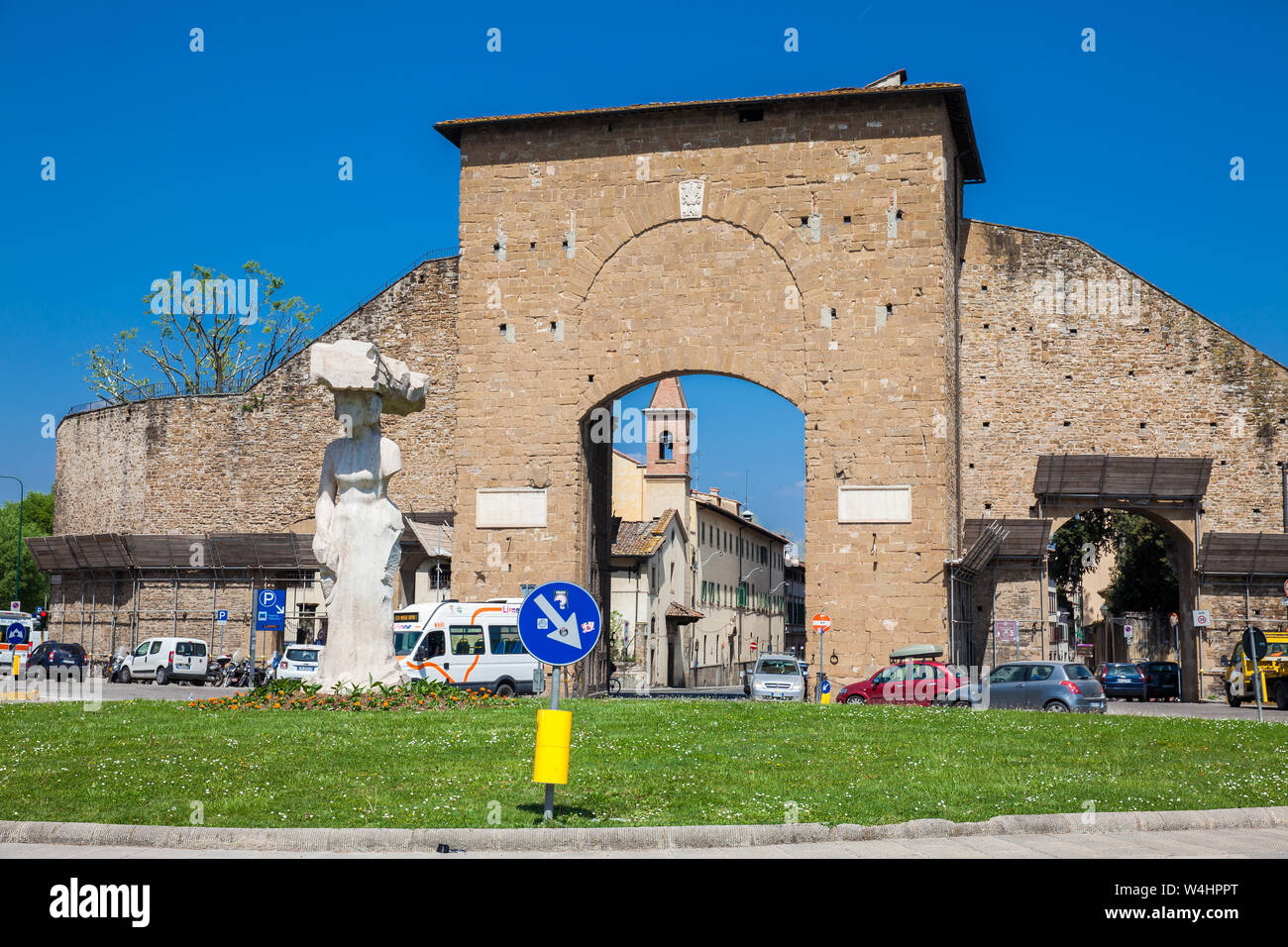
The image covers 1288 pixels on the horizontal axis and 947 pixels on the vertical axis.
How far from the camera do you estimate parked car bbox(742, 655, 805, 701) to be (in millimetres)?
29156

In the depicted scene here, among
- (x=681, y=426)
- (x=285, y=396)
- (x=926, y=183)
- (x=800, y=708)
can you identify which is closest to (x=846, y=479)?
(x=926, y=183)

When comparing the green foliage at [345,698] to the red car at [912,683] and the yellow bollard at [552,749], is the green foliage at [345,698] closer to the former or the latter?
the yellow bollard at [552,749]

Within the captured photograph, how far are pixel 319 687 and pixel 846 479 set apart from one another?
14.1 meters

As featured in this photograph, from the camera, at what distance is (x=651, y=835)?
8711mm

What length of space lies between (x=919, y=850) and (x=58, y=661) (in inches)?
1379

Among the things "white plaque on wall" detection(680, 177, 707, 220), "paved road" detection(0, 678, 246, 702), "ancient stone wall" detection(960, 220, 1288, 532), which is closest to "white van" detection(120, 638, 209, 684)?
"paved road" detection(0, 678, 246, 702)

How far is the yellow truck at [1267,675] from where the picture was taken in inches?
1138

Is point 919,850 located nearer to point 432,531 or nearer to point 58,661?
point 432,531

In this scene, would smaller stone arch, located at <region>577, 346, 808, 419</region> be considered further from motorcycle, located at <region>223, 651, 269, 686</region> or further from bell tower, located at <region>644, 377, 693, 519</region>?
bell tower, located at <region>644, 377, 693, 519</region>

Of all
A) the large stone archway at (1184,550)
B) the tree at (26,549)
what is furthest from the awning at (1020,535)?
the tree at (26,549)

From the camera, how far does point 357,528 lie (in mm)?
17375

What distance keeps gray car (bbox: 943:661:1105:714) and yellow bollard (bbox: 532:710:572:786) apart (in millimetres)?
14485

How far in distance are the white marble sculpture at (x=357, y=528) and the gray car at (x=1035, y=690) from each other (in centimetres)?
1103

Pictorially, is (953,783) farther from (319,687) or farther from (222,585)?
(222,585)
